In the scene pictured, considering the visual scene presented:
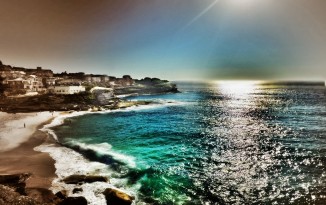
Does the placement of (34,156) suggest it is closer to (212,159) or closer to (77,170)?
(77,170)

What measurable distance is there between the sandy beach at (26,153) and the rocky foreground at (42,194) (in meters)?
1.65

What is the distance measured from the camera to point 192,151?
4372 cm

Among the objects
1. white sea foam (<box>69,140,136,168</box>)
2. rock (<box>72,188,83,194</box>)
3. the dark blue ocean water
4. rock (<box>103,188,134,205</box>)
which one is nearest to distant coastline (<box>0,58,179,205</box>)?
rock (<box>103,188,134,205</box>)

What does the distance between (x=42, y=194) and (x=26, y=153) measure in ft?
61.7

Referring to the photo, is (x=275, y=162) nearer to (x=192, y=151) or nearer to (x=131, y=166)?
(x=192, y=151)

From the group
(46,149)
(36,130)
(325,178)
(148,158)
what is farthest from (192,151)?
(36,130)

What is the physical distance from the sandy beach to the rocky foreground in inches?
65.0

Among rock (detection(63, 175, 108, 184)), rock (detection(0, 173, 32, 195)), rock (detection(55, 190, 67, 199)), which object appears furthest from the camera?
rock (detection(63, 175, 108, 184))

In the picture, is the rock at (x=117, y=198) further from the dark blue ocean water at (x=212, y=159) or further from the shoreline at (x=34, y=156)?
the dark blue ocean water at (x=212, y=159)

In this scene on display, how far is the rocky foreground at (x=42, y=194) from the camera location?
68.0ft

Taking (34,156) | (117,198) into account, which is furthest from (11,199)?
(34,156)

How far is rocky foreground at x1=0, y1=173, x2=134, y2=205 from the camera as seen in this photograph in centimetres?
2072

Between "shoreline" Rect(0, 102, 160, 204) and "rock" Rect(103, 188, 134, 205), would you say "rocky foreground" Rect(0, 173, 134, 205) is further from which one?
"shoreline" Rect(0, 102, 160, 204)

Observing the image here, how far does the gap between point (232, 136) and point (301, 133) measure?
1636cm
